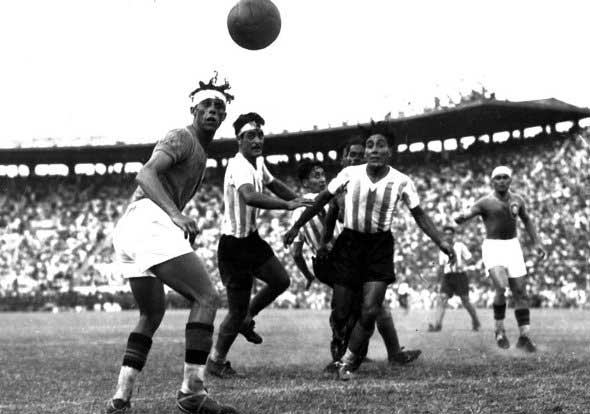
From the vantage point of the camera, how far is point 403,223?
116ft

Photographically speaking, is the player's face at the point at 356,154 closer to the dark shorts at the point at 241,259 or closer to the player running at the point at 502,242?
the dark shorts at the point at 241,259

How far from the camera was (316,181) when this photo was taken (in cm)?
886

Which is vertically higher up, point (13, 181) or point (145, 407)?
point (13, 181)

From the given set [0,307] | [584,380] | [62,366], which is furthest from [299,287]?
[584,380]

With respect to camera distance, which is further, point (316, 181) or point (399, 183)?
point (316, 181)

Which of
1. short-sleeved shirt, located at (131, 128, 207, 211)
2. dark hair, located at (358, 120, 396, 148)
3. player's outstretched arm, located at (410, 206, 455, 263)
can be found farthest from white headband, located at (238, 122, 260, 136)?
short-sleeved shirt, located at (131, 128, 207, 211)

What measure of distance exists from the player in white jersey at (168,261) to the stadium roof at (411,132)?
29.4m

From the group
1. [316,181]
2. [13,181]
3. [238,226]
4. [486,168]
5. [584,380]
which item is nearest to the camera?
[584,380]

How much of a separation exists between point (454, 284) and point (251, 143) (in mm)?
9995

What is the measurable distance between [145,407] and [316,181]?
390 cm

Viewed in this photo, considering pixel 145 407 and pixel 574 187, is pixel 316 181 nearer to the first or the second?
pixel 145 407

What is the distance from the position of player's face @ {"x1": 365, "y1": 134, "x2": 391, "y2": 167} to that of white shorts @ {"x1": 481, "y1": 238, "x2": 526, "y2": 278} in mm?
3819

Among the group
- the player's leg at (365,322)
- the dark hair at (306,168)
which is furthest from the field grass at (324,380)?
the dark hair at (306,168)

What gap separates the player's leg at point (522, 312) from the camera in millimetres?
9555
